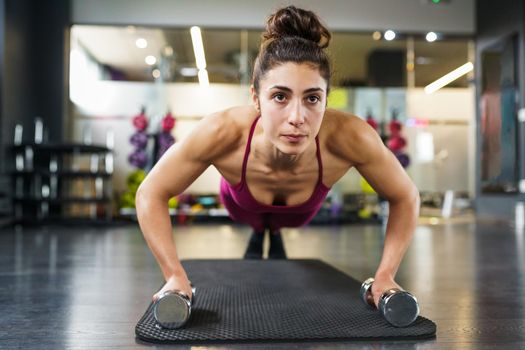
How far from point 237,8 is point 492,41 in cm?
324

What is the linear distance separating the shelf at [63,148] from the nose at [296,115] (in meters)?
4.16

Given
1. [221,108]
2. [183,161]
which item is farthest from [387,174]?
[221,108]

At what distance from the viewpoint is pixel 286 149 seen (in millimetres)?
1206

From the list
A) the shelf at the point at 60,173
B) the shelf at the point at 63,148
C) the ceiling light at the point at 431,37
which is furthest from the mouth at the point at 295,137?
the ceiling light at the point at 431,37

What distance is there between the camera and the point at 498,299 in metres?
1.61

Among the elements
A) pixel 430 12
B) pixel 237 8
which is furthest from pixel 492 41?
pixel 237 8

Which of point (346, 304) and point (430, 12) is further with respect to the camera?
point (430, 12)

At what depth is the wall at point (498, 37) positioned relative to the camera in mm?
5820

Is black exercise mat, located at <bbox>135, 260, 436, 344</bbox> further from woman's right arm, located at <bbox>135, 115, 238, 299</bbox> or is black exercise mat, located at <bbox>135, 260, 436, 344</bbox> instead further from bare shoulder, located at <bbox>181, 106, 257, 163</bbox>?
bare shoulder, located at <bbox>181, 106, 257, 163</bbox>

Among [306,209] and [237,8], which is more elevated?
[237,8]

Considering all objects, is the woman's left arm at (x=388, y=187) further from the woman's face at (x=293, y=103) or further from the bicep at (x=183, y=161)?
the bicep at (x=183, y=161)

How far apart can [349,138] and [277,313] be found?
0.51 meters

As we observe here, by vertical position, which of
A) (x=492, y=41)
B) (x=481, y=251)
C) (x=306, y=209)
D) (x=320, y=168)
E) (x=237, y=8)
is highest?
(x=237, y=8)

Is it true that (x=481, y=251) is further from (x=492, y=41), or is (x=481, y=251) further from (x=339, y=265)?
(x=492, y=41)
